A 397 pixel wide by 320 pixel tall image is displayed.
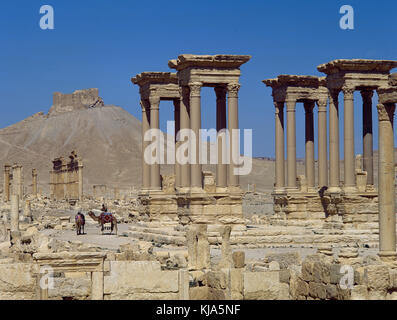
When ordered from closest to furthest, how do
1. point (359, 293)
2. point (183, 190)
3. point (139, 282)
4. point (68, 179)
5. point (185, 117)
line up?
point (139, 282), point (359, 293), point (183, 190), point (185, 117), point (68, 179)

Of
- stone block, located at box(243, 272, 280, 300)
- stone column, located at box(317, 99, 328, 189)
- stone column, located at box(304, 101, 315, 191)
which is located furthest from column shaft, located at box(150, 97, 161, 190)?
stone block, located at box(243, 272, 280, 300)

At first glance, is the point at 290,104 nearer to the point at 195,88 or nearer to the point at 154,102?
the point at 154,102

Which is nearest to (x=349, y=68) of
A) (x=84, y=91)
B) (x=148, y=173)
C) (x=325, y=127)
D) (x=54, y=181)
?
(x=325, y=127)

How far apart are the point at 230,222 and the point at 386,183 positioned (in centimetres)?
1349

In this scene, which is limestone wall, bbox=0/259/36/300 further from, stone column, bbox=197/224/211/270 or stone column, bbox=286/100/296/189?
stone column, bbox=286/100/296/189

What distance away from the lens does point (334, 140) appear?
3331 cm

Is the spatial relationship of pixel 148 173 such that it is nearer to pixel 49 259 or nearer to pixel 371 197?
pixel 371 197

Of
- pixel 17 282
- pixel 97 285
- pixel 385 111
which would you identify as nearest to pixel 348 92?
pixel 385 111

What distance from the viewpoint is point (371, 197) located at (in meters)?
31.5

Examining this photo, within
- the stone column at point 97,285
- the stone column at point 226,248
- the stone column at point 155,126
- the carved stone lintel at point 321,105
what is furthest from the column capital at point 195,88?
the stone column at point 97,285

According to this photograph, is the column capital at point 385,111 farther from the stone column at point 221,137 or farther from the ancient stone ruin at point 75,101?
the ancient stone ruin at point 75,101

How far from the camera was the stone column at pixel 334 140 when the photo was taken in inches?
1293

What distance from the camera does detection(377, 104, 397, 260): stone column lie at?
17.0 metres
